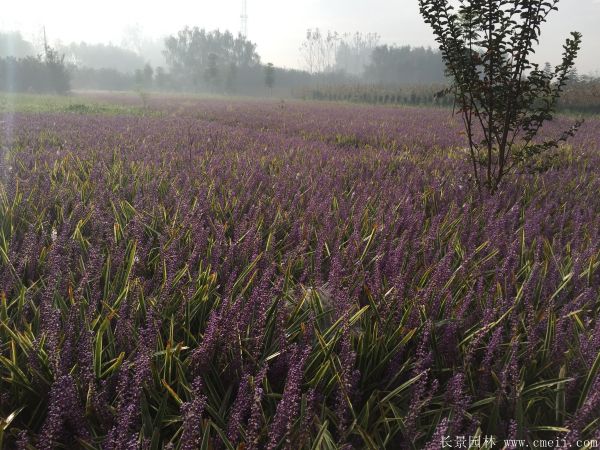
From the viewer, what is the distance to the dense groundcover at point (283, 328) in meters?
1.31

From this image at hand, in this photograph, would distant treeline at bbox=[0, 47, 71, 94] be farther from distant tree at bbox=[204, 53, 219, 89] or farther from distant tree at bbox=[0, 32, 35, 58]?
distant tree at bbox=[0, 32, 35, 58]

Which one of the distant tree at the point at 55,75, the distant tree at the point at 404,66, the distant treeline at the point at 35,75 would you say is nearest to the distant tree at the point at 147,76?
the distant treeline at the point at 35,75

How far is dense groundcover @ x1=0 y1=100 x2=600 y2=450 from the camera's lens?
4.30ft

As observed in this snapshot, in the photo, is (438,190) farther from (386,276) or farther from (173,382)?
(173,382)

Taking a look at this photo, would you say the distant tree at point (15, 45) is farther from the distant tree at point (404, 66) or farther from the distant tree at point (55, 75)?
the distant tree at point (404, 66)

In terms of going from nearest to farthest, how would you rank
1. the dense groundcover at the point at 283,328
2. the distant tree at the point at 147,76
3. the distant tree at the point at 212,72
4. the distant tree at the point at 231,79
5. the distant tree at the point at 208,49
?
the dense groundcover at the point at 283,328 < the distant tree at the point at 212,72 < the distant tree at the point at 231,79 < the distant tree at the point at 147,76 < the distant tree at the point at 208,49

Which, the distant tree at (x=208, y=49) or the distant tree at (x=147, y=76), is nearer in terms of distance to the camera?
the distant tree at (x=147, y=76)

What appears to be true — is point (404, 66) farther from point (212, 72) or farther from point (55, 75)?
point (55, 75)

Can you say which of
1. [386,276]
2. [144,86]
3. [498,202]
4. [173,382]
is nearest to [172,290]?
[173,382]

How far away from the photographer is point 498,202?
396 cm

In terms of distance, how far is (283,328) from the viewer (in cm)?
168

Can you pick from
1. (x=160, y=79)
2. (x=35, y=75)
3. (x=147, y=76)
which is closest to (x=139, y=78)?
(x=147, y=76)

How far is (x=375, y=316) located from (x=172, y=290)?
1.04 metres

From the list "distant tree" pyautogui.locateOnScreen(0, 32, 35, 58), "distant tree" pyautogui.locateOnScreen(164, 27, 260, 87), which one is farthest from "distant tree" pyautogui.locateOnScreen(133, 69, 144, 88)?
"distant tree" pyautogui.locateOnScreen(0, 32, 35, 58)
